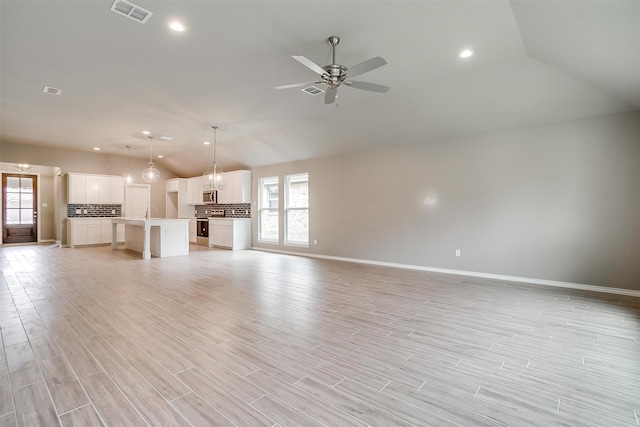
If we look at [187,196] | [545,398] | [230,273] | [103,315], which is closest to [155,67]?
[103,315]

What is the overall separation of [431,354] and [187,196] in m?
10.3

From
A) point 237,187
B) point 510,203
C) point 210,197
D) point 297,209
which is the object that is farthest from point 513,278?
point 210,197

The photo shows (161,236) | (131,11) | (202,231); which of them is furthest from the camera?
(202,231)

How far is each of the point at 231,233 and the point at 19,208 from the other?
8.59m

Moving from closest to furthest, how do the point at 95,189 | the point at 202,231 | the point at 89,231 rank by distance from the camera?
the point at 89,231 → the point at 95,189 → the point at 202,231

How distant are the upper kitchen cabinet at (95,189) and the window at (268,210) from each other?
5200mm

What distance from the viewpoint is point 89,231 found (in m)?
9.61

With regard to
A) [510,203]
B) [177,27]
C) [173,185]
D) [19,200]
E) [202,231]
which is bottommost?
[202,231]

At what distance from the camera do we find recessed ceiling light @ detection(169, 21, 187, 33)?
2.89 m

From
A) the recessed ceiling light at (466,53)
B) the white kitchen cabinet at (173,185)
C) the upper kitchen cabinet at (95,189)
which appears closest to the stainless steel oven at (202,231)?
the white kitchen cabinet at (173,185)

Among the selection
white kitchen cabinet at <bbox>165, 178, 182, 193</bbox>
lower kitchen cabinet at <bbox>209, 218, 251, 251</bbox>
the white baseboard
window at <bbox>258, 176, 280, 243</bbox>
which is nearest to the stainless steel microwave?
lower kitchen cabinet at <bbox>209, 218, 251, 251</bbox>

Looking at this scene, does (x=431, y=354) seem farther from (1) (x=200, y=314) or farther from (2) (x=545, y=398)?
(1) (x=200, y=314)

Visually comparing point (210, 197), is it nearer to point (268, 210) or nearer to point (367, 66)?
point (268, 210)

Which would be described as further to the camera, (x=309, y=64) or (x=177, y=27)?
(x=177, y=27)
